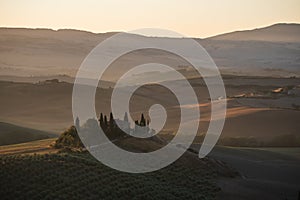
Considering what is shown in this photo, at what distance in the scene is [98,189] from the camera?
60.8 ft

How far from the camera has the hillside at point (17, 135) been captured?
3822cm

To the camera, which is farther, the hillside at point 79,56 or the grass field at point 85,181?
the hillside at point 79,56

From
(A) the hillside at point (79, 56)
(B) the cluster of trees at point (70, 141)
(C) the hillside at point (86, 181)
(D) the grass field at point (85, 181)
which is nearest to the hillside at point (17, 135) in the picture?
(B) the cluster of trees at point (70, 141)

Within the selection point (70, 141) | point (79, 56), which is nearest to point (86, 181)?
point (70, 141)

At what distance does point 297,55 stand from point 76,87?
121 meters

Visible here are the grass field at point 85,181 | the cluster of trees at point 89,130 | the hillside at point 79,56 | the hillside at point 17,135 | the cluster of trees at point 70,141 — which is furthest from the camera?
the hillside at point 79,56

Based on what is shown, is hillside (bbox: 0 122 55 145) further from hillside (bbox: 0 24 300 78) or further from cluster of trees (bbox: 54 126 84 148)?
hillside (bbox: 0 24 300 78)

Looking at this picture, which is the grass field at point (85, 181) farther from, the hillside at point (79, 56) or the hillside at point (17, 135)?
the hillside at point (79, 56)

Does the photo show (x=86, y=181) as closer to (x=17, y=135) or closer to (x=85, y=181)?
(x=85, y=181)

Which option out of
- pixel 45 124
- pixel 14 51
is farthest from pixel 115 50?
pixel 45 124

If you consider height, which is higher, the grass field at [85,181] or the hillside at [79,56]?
the hillside at [79,56]

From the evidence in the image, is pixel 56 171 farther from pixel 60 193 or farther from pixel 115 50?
pixel 115 50

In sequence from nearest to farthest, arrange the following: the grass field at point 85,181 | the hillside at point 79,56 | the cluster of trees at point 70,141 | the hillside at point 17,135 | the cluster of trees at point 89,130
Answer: the grass field at point 85,181, the cluster of trees at point 70,141, the cluster of trees at point 89,130, the hillside at point 17,135, the hillside at point 79,56

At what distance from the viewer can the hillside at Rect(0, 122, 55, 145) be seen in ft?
125
